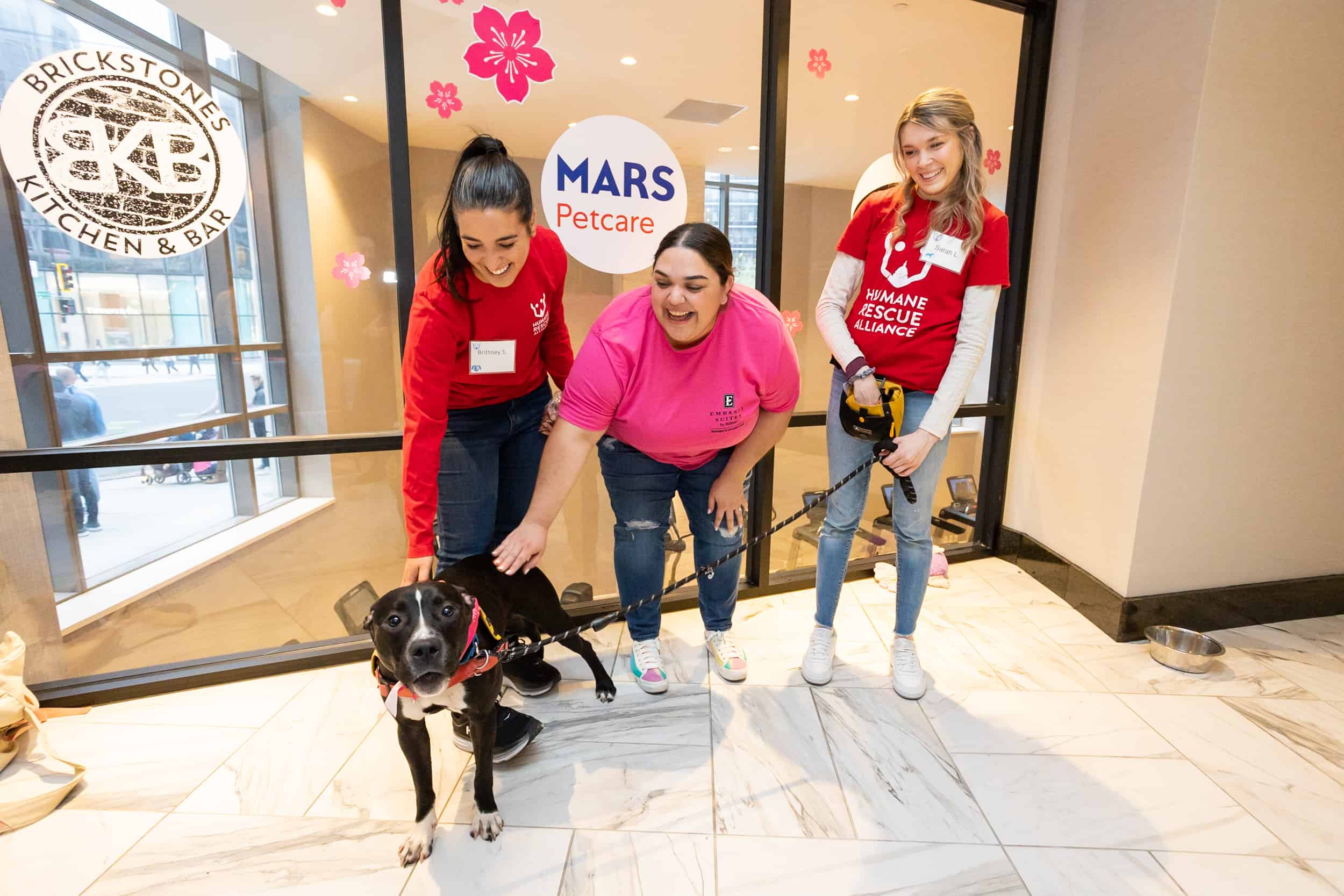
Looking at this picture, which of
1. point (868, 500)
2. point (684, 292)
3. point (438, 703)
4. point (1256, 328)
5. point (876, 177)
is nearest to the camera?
point (438, 703)

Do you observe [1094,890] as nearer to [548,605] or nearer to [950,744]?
[950,744]

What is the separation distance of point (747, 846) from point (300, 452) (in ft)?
5.67

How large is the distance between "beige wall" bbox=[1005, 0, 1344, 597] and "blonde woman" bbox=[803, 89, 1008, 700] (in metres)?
0.90

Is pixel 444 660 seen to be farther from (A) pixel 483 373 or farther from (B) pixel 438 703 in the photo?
(A) pixel 483 373

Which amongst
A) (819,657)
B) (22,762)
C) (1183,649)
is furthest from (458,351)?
(1183,649)

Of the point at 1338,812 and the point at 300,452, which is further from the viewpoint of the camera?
the point at 300,452

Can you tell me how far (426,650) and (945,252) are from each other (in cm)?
155

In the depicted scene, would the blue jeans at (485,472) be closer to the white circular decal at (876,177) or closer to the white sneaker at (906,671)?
the white sneaker at (906,671)

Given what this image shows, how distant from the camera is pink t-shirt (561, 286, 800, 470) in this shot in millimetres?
1494

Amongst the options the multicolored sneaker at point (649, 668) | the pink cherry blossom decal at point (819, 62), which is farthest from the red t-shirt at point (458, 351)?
the pink cherry blossom decal at point (819, 62)

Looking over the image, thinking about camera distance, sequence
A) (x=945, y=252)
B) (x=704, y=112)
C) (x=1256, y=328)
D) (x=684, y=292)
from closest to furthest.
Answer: (x=684, y=292) → (x=945, y=252) → (x=1256, y=328) → (x=704, y=112)

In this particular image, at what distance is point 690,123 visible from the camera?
2232 millimetres

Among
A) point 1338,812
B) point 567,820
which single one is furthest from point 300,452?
point 1338,812

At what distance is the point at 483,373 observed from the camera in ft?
5.23
